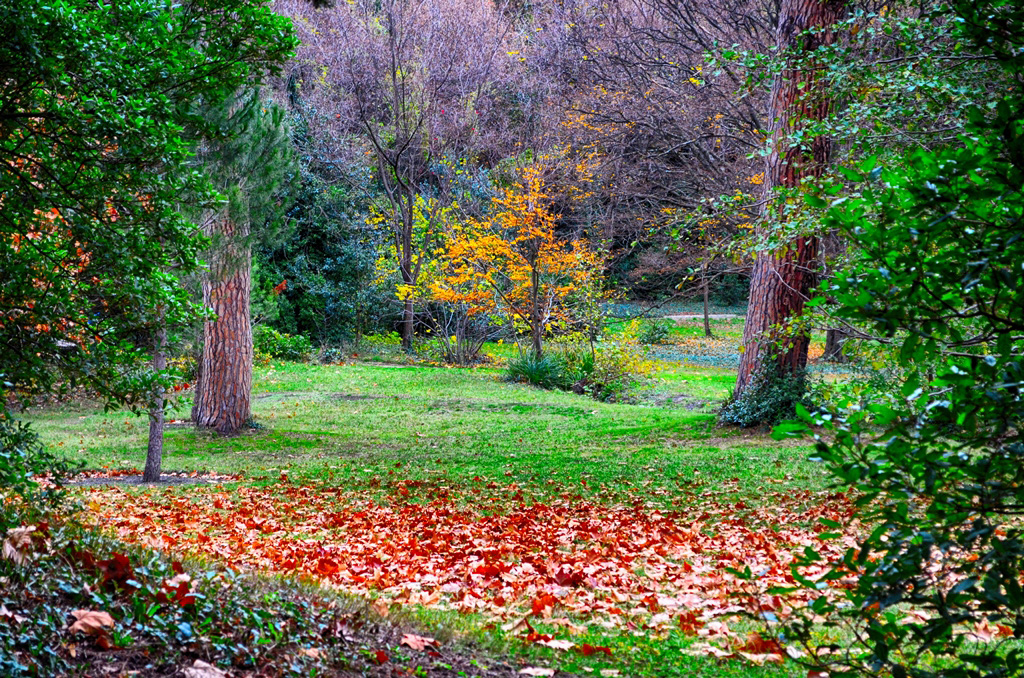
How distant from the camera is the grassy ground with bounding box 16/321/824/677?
4473mm

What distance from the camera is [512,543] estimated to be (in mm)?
6520

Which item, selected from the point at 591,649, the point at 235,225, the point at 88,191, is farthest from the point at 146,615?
the point at 235,225

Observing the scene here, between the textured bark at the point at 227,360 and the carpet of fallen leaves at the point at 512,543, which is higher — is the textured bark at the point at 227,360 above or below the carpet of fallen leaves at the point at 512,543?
above

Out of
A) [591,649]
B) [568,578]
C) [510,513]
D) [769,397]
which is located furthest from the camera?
[769,397]

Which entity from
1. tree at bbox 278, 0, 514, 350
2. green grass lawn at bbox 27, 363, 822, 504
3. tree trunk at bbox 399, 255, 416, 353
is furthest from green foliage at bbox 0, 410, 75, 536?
tree trunk at bbox 399, 255, 416, 353

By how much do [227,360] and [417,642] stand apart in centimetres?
1070

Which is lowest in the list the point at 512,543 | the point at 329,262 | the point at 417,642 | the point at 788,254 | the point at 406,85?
the point at 512,543

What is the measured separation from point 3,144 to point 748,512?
6.29 meters

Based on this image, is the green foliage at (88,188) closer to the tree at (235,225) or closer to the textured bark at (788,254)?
the tree at (235,225)

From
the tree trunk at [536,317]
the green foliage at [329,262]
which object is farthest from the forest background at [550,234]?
the tree trunk at [536,317]

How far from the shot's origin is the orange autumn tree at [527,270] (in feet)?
69.3

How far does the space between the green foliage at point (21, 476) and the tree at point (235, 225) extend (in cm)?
592

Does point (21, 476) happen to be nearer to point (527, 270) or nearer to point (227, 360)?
point (227, 360)

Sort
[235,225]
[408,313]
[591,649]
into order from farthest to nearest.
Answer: [408,313] < [235,225] < [591,649]
